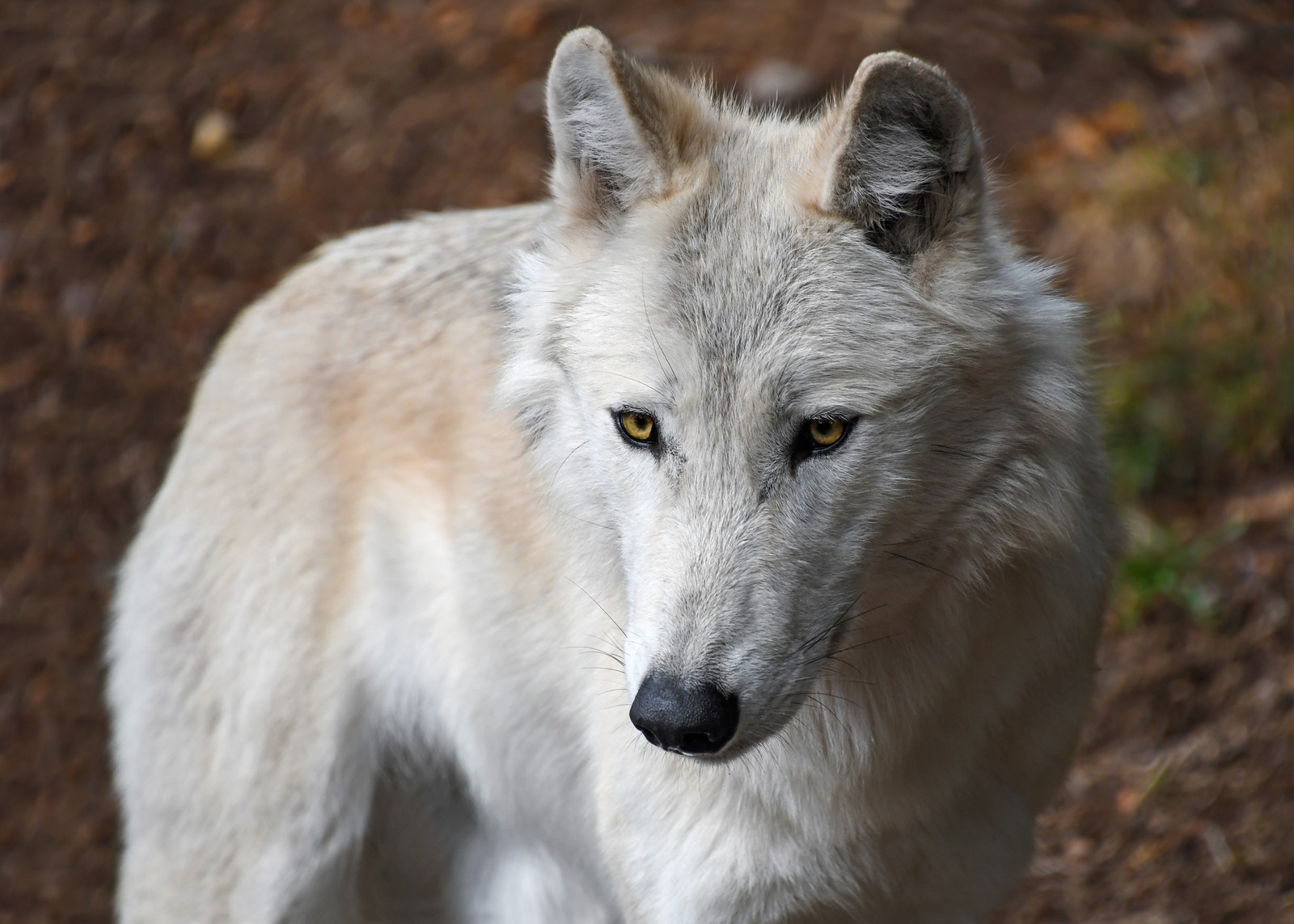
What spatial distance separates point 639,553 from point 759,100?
4.97 meters

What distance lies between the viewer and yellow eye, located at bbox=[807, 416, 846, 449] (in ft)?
8.30

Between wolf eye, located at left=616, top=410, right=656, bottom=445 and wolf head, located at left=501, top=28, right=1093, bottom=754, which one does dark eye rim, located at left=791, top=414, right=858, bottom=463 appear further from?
wolf eye, located at left=616, top=410, right=656, bottom=445

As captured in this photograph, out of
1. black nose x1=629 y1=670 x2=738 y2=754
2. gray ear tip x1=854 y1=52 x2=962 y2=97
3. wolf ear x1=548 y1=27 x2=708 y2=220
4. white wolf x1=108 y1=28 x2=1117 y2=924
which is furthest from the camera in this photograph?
wolf ear x1=548 y1=27 x2=708 y2=220

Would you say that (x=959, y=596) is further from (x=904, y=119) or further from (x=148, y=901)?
(x=148, y=901)

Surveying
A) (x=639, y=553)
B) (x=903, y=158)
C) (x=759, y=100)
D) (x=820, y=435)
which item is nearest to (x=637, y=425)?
(x=639, y=553)

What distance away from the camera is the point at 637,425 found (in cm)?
264

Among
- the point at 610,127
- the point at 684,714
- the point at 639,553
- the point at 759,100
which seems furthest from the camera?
the point at 759,100

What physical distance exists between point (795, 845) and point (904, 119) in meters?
1.63

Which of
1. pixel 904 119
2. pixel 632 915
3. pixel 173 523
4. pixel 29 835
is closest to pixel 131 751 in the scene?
pixel 173 523

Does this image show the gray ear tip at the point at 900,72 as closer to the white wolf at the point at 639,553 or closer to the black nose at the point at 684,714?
the white wolf at the point at 639,553

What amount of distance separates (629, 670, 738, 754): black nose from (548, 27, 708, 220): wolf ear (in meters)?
1.11

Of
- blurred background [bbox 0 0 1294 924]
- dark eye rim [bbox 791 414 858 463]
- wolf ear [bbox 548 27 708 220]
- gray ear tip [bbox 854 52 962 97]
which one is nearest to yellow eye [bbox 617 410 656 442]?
dark eye rim [bbox 791 414 858 463]

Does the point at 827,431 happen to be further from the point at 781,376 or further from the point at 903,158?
the point at 903,158

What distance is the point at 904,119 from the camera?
2551mm
